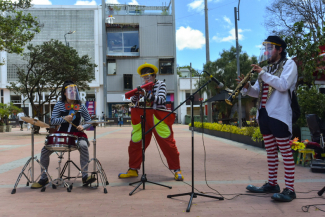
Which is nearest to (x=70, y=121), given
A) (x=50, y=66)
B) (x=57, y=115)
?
(x=57, y=115)

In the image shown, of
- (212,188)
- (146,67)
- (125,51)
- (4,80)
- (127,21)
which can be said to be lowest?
(212,188)

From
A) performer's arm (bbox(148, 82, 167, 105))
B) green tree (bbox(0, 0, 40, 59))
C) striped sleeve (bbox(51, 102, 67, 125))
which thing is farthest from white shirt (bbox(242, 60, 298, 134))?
green tree (bbox(0, 0, 40, 59))

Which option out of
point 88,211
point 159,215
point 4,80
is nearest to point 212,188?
point 159,215

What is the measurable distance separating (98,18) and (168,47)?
9814 millimetres

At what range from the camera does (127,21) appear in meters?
40.2

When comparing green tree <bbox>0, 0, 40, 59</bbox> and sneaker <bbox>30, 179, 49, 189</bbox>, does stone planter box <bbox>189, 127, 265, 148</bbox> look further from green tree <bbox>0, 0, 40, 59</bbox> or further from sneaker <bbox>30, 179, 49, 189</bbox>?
green tree <bbox>0, 0, 40, 59</bbox>

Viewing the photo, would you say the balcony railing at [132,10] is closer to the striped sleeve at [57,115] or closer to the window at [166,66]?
the window at [166,66]

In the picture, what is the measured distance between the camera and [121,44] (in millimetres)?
40344

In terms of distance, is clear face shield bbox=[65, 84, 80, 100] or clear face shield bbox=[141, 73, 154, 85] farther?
clear face shield bbox=[141, 73, 154, 85]

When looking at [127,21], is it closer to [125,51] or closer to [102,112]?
[125,51]

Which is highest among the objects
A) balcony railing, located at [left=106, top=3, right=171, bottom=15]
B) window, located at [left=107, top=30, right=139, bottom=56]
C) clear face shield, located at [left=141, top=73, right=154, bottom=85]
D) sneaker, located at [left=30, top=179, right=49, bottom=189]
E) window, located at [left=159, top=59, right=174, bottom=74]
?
balcony railing, located at [left=106, top=3, right=171, bottom=15]

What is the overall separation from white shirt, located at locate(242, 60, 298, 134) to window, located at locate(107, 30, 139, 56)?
123 ft

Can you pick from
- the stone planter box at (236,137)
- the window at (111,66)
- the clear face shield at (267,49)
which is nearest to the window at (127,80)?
the window at (111,66)

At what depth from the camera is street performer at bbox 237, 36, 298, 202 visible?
12.6 feet
